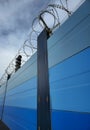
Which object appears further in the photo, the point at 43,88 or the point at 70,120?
the point at 43,88

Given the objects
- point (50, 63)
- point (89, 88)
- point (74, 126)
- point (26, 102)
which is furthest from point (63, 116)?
point (26, 102)

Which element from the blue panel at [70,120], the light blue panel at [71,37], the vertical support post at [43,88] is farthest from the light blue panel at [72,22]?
the blue panel at [70,120]

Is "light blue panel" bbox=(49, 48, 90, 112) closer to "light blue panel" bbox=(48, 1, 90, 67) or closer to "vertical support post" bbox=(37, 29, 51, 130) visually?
"light blue panel" bbox=(48, 1, 90, 67)

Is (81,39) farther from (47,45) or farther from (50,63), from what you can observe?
(47,45)

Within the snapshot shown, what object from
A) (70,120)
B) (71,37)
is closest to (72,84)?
(70,120)

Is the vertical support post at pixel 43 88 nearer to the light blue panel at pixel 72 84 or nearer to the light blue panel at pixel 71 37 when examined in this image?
the light blue panel at pixel 72 84

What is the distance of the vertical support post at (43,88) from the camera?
4093 millimetres

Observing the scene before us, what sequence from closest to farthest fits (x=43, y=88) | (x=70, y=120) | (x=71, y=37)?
(x=70, y=120), (x=71, y=37), (x=43, y=88)

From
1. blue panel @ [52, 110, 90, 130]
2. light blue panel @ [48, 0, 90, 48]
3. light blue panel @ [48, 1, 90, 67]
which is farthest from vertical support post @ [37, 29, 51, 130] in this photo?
light blue panel @ [48, 0, 90, 48]

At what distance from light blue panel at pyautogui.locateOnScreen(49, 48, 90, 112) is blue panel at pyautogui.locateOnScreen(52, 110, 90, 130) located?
10 cm

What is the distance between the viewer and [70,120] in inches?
121

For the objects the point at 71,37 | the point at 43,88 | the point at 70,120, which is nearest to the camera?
the point at 70,120

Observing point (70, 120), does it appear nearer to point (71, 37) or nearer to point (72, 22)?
point (71, 37)

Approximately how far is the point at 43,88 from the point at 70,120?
1.58 metres
